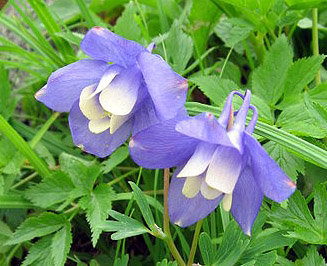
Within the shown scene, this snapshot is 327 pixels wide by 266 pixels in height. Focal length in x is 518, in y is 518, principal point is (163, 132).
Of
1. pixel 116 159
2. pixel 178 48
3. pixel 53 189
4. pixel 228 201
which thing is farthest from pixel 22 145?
pixel 228 201

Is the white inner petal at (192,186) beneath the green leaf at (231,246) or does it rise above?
above

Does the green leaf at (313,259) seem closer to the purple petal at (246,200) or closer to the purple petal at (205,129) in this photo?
the purple petal at (246,200)

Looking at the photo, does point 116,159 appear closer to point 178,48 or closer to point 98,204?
point 98,204

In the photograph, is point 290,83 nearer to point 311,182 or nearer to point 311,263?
point 311,182

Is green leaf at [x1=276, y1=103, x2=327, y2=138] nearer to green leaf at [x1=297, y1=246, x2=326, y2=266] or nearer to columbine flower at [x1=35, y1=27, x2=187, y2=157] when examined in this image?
green leaf at [x1=297, y1=246, x2=326, y2=266]

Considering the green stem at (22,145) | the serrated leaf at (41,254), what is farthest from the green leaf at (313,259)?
the green stem at (22,145)

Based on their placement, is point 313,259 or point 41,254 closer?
point 313,259

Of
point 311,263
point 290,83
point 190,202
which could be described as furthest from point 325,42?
point 190,202

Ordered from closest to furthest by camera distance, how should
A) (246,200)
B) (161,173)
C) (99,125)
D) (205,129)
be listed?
(205,129) → (246,200) → (99,125) → (161,173)
